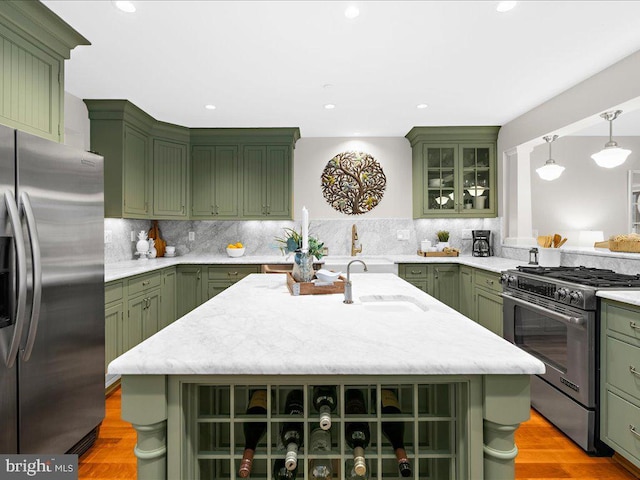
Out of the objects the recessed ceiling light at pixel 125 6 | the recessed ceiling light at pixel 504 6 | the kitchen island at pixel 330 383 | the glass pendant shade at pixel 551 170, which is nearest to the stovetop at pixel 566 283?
the glass pendant shade at pixel 551 170

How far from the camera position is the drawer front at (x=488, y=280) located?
3462 mm

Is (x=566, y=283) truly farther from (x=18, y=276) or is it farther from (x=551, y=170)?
(x=18, y=276)

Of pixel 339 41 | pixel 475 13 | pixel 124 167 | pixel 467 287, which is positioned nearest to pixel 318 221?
pixel 467 287

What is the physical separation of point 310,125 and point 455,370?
12.9 ft

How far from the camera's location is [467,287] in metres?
4.11

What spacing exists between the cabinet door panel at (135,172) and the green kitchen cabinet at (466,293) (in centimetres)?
359

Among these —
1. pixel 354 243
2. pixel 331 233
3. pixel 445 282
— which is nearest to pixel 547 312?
pixel 445 282

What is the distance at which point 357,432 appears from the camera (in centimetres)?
115

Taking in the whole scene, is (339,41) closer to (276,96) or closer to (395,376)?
(276,96)

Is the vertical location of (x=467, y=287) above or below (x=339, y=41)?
below

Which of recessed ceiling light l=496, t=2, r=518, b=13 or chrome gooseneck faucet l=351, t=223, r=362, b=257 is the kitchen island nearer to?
recessed ceiling light l=496, t=2, r=518, b=13

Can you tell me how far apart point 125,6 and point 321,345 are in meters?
2.22

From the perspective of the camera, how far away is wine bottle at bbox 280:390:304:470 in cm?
104

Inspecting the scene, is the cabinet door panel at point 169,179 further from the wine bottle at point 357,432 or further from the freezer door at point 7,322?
the wine bottle at point 357,432
